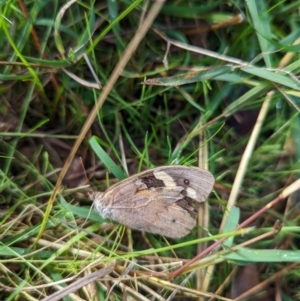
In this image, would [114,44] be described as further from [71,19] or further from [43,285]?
[43,285]

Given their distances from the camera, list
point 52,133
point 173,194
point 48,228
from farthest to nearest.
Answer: point 52,133, point 48,228, point 173,194

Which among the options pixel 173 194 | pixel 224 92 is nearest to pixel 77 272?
pixel 173 194

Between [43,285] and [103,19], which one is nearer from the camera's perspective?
[43,285]

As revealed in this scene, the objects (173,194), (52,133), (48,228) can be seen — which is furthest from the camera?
(52,133)

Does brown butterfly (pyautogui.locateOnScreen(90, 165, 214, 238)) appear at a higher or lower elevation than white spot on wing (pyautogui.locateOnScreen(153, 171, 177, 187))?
lower

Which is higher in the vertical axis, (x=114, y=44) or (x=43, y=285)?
(x=114, y=44)

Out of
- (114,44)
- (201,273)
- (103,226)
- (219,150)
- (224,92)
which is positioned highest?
(114,44)

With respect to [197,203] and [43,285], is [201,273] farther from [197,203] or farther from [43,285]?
[43,285]

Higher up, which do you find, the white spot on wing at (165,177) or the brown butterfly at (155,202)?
the white spot on wing at (165,177)
